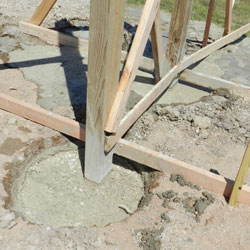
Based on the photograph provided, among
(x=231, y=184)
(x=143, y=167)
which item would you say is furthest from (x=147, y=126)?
(x=231, y=184)

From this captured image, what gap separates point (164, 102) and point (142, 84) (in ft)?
1.77

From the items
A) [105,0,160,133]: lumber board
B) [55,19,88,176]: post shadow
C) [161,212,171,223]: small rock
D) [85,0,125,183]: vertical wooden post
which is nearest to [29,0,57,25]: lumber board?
[55,19,88,176]: post shadow

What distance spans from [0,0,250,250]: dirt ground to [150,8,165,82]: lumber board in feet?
1.34

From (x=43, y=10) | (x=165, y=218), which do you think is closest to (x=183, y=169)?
(x=165, y=218)

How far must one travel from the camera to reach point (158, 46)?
145 inches

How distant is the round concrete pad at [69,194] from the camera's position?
8.44 feet

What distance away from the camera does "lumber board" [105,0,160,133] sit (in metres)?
2.50

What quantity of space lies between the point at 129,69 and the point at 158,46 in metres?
1.27

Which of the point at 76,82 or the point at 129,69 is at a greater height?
the point at 129,69

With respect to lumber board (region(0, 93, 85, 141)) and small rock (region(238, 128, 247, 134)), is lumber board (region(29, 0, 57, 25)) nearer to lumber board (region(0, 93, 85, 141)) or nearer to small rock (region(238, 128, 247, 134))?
lumber board (region(0, 93, 85, 141))

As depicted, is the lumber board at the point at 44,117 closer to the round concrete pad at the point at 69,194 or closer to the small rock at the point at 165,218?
the round concrete pad at the point at 69,194

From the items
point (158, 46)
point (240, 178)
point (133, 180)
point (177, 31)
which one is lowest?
point (133, 180)

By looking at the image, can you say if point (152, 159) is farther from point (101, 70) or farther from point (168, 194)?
point (101, 70)

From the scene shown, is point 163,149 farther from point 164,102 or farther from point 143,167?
point 164,102
